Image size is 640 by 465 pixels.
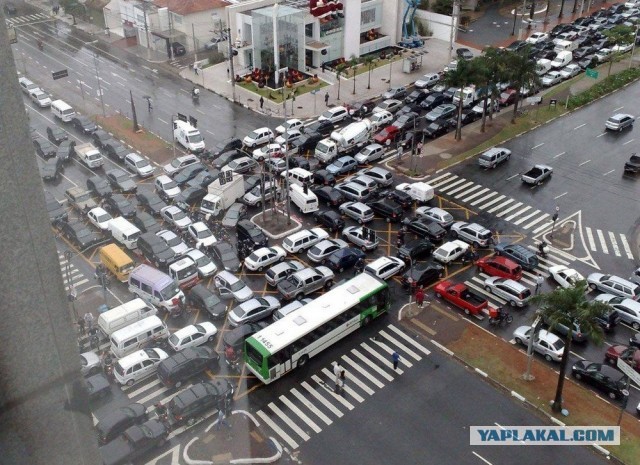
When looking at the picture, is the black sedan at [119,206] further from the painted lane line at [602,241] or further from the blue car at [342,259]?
the painted lane line at [602,241]

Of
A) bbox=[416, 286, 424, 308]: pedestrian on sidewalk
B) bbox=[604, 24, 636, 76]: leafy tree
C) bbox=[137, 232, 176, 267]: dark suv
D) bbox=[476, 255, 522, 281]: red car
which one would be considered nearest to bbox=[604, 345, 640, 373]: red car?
bbox=[476, 255, 522, 281]: red car

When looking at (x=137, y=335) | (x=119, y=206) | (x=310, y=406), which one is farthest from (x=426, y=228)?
(x=119, y=206)

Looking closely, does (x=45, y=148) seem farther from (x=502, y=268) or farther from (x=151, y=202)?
(x=502, y=268)

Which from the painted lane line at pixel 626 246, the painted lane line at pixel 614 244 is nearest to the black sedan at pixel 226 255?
the painted lane line at pixel 614 244

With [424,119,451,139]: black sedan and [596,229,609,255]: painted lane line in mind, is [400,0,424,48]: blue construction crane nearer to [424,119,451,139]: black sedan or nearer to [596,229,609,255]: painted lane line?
[424,119,451,139]: black sedan

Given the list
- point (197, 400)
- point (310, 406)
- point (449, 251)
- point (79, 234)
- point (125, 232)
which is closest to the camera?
point (197, 400)
